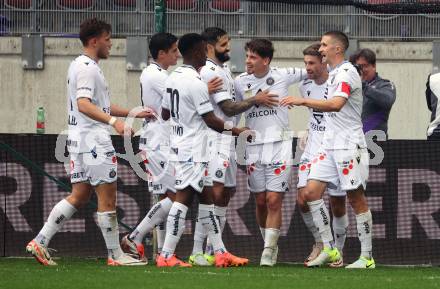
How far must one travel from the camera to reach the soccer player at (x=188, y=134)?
38.7ft

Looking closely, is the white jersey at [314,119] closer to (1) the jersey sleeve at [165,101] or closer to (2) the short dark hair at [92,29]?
(1) the jersey sleeve at [165,101]

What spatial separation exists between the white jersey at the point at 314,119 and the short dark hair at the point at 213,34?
102 centimetres

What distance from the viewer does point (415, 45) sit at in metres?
23.7

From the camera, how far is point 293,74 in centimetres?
1288

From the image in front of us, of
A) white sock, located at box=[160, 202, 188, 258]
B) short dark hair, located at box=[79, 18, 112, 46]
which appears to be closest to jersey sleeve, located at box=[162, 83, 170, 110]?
short dark hair, located at box=[79, 18, 112, 46]

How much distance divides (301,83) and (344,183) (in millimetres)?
1543

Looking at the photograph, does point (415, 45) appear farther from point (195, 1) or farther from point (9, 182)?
point (9, 182)

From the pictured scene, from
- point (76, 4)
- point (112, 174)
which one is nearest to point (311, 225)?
point (112, 174)

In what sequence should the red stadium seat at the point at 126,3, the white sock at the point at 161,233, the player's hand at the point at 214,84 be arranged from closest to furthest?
the player's hand at the point at 214,84, the white sock at the point at 161,233, the red stadium seat at the point at 126,3

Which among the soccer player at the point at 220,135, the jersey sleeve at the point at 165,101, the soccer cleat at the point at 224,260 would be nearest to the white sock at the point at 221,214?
the soccer player at the point at 220,135

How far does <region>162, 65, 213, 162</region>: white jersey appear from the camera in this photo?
1180 centimetres

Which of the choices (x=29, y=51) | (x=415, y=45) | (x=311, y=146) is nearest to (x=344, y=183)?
(x=311, y=146)

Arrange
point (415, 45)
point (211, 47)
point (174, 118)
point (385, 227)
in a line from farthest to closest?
point (415, 45), point (385, 227), point (211, 47), point (174, 118)

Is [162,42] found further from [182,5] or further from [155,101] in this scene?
[182,5]
